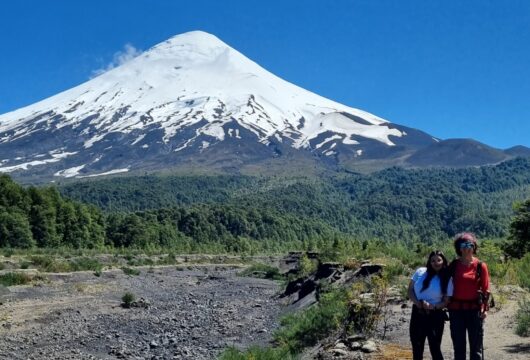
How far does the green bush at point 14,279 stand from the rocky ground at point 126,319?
78cm

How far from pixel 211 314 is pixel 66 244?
36.0m

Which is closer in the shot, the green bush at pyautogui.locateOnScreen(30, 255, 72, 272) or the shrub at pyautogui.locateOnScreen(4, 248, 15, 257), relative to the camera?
the green bush at pyautogui.locateOnScreen(30, 255, 72, 272)

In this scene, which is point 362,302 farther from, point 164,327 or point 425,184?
point 425,184

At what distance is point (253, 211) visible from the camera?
325 feet

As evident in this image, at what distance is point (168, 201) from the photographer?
483ft

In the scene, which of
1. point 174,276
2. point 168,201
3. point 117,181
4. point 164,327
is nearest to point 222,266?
point 174,276

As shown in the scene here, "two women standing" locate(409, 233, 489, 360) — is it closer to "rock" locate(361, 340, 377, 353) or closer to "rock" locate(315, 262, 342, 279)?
"rock" locate(361, 340, 377, 353)

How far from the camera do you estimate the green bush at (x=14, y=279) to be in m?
30.0

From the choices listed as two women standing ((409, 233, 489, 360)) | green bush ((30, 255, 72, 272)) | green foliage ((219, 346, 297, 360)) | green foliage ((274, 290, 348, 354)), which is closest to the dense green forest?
green bush ((30, 255, 72, 272))

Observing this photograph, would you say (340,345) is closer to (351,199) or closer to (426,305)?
(426,305)

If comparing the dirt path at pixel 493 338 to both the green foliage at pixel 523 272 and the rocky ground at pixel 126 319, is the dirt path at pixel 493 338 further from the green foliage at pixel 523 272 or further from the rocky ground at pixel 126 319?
the rocky ground at pixel 126 319

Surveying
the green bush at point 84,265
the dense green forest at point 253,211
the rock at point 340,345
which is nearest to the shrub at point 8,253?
the green bush at point 84,265

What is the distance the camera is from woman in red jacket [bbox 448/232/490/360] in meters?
6.89

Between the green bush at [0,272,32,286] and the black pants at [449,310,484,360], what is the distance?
27424 millimetres
